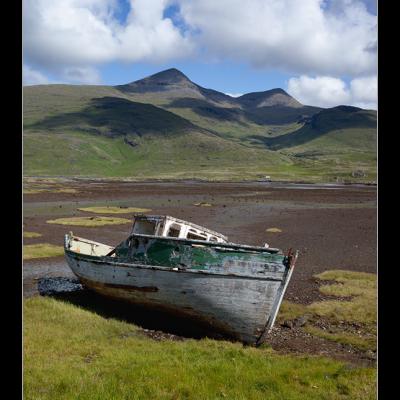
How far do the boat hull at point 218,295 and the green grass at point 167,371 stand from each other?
88 centimetres

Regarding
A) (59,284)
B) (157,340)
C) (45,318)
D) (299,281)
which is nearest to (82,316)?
(45,318)

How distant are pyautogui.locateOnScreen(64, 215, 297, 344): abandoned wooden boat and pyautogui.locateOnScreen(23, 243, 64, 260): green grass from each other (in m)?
14.5

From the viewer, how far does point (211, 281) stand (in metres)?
16.2

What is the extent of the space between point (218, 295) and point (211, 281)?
559mm

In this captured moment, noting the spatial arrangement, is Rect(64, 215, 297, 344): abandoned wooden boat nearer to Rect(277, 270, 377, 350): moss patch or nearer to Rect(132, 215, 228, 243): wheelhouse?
Rect(132, 215, 228, 243): wheelhouse

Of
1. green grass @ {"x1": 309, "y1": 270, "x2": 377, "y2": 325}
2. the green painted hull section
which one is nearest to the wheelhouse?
the green painted hull section

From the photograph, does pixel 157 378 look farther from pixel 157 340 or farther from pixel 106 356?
pixel 157 340

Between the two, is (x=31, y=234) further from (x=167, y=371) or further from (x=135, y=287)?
(x=167, y=371)

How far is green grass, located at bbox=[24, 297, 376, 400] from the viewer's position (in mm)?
10797

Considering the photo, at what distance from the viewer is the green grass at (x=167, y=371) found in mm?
10797

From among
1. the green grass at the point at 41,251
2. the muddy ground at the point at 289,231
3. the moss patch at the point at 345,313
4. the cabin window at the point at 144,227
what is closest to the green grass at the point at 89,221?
the muddy ground at the point at 289,231

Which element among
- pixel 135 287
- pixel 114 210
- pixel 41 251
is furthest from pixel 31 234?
pixel 135 287
